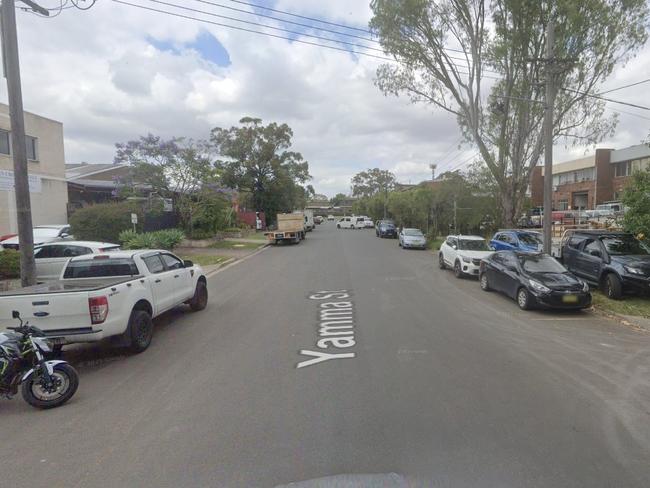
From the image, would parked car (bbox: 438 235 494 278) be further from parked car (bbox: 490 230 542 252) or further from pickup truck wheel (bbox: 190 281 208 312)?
pickup truck wheel (bbox: 190 281 208 312)

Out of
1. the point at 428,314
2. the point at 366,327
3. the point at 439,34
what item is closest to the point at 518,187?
the point at 439,34

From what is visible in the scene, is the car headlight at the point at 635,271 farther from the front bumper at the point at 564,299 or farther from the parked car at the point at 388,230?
the parked car at the point at 388,230

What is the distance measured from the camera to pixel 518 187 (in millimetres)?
21484

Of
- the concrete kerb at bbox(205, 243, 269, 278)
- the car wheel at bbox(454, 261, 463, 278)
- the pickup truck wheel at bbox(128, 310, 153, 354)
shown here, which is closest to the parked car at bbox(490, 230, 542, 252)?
the car wheel at bbox(454, 261, 463, 278)

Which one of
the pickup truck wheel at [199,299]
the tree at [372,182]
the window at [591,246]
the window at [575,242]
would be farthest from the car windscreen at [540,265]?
the tree at [372,182]

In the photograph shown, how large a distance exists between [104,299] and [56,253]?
9.01m

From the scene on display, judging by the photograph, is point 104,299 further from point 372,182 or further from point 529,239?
point 372,182

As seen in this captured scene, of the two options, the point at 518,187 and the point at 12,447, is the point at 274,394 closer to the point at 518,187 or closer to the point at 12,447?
the point at 12,447

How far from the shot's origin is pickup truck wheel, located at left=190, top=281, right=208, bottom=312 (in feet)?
31.7

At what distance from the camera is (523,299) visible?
9.98 meters

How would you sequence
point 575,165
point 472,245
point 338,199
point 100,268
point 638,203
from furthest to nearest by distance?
1. point 338,199
2. point 575,165
3. point 472,245
4. point 638,203
5. point 100,268

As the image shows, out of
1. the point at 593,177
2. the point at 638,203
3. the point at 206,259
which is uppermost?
the point at 593,177

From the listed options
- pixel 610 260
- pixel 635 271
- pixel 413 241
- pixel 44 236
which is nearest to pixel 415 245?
pixel 413 241

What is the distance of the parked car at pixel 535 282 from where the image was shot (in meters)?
9.46
